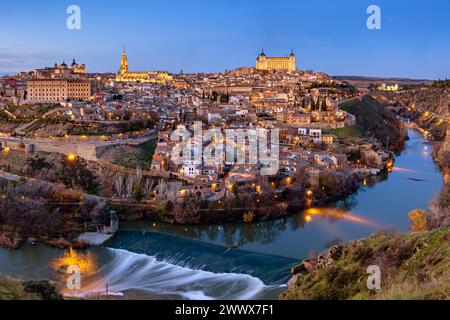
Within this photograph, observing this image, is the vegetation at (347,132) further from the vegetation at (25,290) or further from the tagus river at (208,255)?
the vegetation at (25,290)

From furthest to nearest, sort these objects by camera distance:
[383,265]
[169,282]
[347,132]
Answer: [347,132], [169,282], [383,265]

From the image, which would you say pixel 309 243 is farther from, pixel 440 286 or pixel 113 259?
pixel 440 286

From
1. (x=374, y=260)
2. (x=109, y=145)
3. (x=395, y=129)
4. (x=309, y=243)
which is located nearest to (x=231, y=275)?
(x=309, y=243)

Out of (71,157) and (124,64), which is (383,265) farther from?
(124,64)

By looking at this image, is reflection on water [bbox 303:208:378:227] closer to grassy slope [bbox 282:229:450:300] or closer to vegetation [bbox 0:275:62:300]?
grassy slope [bbox 282:229:450:300]

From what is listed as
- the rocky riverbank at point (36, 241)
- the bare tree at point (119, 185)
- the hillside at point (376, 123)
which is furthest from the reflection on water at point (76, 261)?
the hillside at point (376, 123)

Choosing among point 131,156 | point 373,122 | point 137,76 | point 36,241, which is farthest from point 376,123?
point 137,76
